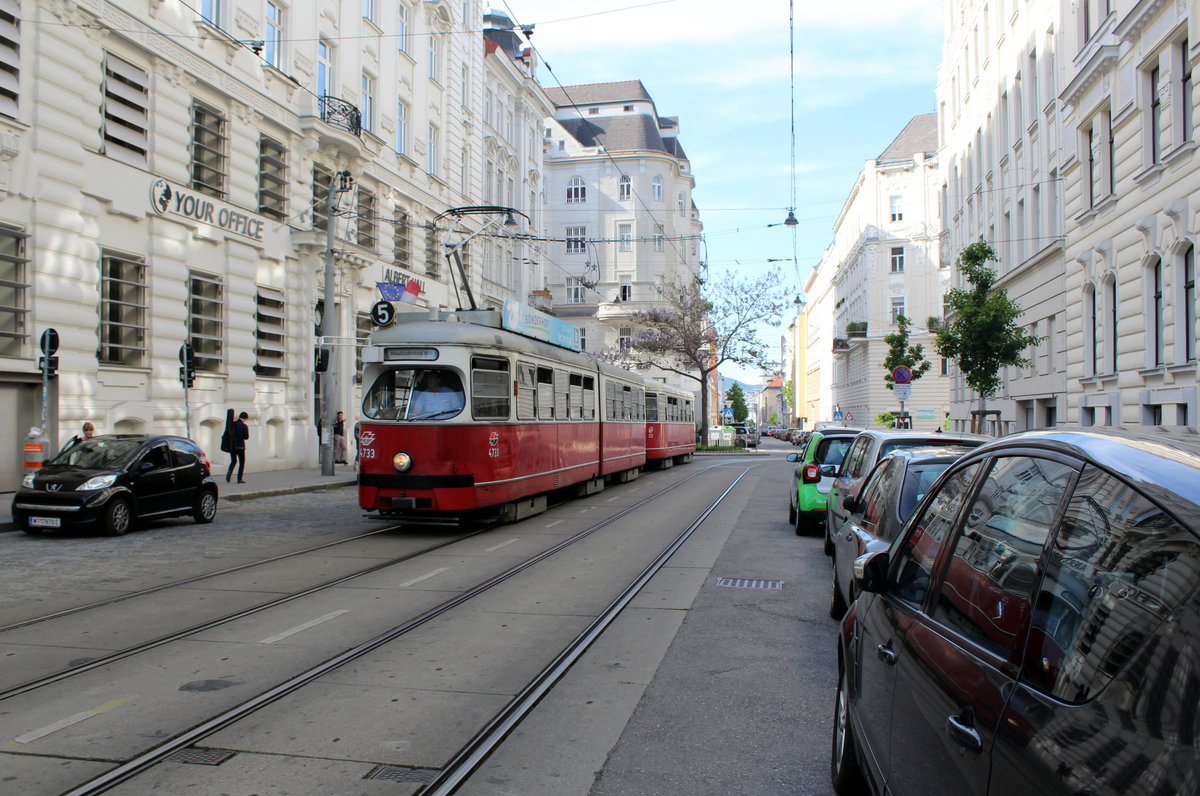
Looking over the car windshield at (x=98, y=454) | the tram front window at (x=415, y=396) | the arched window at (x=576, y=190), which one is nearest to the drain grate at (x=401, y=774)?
the tram front window at (x=415, y=396)

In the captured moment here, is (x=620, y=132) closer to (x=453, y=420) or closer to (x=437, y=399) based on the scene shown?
(x=437, y=399)

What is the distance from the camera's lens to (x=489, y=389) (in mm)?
13945

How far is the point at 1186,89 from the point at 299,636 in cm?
1949

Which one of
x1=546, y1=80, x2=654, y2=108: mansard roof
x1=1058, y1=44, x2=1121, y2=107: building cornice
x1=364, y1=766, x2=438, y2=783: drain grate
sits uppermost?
x1=546, y1=80, x2=654, y2=108: mansard roof

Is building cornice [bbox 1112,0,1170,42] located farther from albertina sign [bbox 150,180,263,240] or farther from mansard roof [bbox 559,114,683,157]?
mansard roof [bbox 559,114,683,157]

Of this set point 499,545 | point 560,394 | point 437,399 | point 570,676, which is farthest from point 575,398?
point 570,676

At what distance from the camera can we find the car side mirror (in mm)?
3287

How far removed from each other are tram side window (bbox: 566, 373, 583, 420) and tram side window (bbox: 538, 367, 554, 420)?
129 cm

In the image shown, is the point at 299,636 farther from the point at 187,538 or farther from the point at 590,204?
the point at 590,204

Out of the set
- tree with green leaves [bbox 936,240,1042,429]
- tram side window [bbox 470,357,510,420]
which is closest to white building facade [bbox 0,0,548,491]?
tram side window [bbox 470,357,510,420]

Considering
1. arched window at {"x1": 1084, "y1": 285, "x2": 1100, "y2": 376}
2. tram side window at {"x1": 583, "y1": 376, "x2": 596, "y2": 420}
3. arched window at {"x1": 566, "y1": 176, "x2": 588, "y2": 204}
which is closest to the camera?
tram side window at {"x1": 583, "y1": 376, "x2": 596, "y2": 420}

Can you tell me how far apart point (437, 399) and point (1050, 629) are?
11.8m

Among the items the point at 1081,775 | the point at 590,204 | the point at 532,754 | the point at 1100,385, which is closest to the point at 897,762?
the point at 1081,775

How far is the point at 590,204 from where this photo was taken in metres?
70.6
